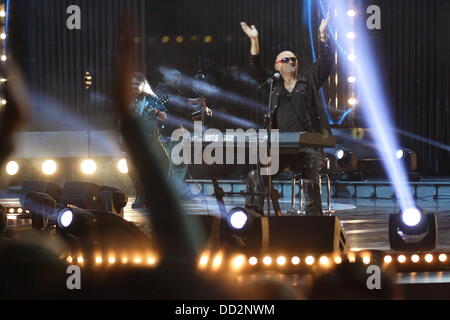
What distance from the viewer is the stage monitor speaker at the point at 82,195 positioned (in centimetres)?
467

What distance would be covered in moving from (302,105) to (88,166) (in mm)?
5033

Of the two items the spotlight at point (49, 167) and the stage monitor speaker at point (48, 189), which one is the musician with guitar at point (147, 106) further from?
the spotlight at point (49, 167)

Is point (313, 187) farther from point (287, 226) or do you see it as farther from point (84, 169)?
point (84, 169)

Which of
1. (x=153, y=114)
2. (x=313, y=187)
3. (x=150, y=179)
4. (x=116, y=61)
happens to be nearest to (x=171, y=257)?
(x=150, y=179)

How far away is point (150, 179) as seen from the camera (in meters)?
2.03

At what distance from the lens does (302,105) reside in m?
4.41

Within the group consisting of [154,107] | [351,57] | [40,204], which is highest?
[351,57]

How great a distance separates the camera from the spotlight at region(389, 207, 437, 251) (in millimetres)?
3117

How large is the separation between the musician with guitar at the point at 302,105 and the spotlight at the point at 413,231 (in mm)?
1156

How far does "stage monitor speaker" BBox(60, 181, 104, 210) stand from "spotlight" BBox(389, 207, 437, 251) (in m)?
2.23

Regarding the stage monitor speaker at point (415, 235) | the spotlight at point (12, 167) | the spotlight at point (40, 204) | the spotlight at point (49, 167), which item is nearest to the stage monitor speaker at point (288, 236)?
the stage monitor speaker at point (415, 235)

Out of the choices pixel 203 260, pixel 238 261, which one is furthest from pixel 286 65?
pixel 203 260

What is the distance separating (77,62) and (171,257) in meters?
8.04

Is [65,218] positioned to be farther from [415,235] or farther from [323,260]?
[415,235]
